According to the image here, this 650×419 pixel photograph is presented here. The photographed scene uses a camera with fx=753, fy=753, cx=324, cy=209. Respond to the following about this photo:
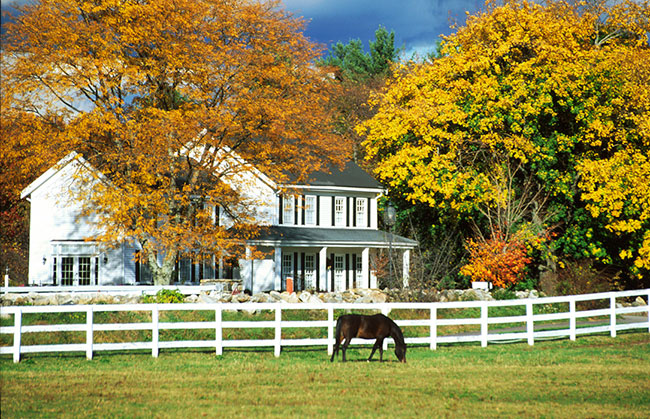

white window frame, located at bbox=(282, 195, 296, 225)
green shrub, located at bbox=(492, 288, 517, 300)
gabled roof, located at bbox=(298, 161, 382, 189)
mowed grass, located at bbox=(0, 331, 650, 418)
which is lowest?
mowed grass, located at bbox=(0, 331, 650, 418)

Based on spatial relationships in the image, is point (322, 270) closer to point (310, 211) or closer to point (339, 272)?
point (339, 272)

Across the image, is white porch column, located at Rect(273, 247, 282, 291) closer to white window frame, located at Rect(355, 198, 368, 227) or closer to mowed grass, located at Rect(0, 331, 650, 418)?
white window frame, located at Rect(355, 198, 368, 227)

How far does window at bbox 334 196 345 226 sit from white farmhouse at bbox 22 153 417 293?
0.18ft

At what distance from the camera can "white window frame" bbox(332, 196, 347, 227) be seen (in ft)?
136

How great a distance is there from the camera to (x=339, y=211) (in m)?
41.5

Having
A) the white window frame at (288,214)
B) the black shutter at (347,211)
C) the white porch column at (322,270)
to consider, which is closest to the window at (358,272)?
the white porch column at (322,270)

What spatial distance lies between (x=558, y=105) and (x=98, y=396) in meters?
30.0

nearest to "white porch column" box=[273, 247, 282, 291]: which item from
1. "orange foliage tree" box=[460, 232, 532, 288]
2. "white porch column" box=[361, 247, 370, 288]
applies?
"white porch column" box=[361, 247, 370, 288]

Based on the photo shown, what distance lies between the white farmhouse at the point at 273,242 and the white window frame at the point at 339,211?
0.18 feet

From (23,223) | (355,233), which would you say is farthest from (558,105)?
(23,223)

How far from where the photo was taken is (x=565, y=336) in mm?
21953

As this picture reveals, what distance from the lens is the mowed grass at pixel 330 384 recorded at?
10711 millimetres

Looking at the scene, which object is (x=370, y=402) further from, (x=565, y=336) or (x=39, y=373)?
(x=565, y=336)

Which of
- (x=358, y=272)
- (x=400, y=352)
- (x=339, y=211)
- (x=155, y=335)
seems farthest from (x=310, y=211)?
(x=400, y=352)
